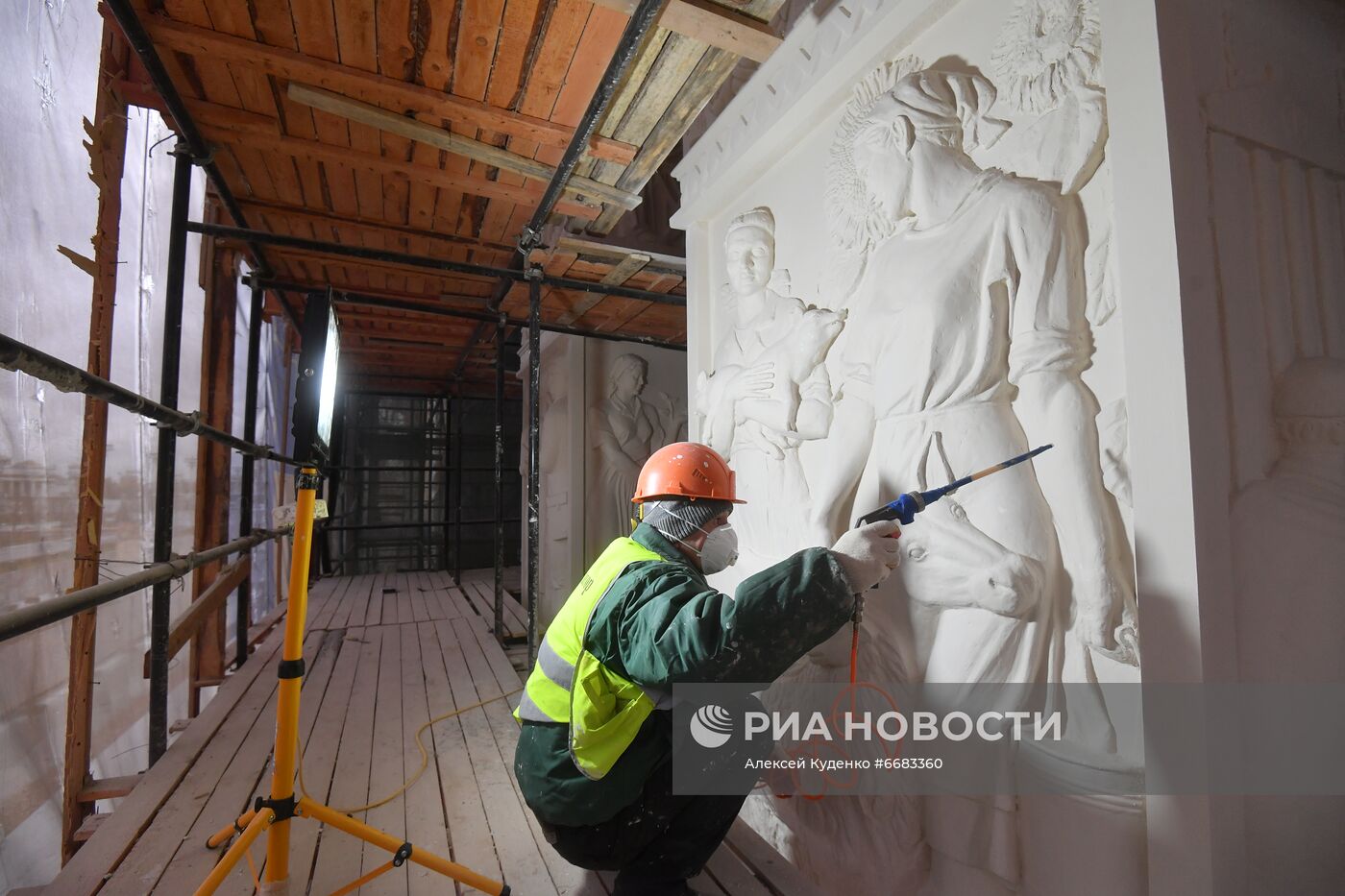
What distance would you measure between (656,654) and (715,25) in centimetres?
222

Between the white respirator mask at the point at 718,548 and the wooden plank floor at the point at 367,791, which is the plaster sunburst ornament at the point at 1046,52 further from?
the wooden plank floor at the point at 367,791

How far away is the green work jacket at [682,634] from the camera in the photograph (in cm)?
126

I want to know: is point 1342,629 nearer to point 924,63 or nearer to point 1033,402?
point 1033,402

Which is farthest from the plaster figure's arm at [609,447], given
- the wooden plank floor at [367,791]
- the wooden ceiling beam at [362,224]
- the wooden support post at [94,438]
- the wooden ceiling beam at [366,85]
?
the wooden support post at [94,438]

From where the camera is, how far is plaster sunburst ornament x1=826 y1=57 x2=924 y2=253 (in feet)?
6.55

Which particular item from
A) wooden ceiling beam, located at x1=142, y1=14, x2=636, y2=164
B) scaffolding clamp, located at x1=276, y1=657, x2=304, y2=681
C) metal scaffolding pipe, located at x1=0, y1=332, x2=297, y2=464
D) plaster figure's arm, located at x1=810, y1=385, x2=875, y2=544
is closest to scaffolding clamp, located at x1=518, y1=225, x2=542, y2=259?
wooden ceiling beam, located at x1=142, y1=14, x2=636, y2=164

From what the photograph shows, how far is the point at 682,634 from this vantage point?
1.28 meters

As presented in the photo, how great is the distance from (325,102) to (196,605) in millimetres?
2953

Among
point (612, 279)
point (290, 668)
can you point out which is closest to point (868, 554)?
point (290, 668)

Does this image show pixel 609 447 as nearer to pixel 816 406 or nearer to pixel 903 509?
pixel 816 406

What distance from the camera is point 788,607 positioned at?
1318 mm

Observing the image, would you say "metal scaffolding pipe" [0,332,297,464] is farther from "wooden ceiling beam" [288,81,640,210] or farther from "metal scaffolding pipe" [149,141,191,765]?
"wooden ceiling beam" [288,81,640,210]

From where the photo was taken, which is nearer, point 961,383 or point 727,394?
point 961,383

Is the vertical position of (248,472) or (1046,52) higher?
(1046,52)
